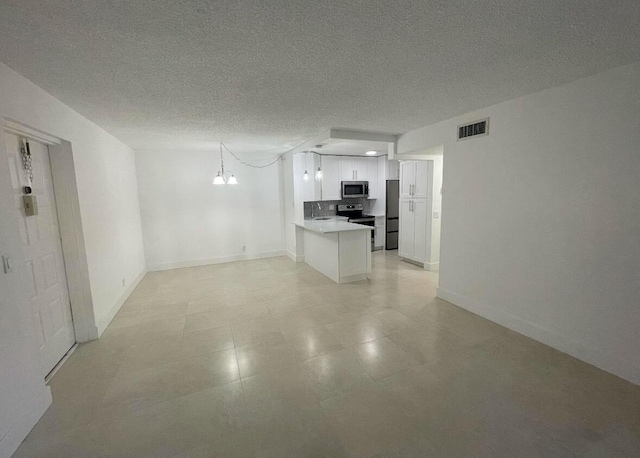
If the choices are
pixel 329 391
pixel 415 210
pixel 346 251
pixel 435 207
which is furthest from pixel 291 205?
pixel 329 391

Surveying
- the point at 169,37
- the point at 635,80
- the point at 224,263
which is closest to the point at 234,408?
the point at 169,37

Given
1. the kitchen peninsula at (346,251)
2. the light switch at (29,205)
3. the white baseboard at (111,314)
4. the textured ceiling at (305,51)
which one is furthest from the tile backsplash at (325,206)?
the light switch at (29,205)

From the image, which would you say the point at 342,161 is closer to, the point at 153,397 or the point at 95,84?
the point at 95,84

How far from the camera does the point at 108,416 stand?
194 cm

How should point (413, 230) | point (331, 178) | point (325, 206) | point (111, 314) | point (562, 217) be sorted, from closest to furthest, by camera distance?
point (562, 217) < point (111, 314) < point (413, 230) < point (331, 178) < point (325, 206)

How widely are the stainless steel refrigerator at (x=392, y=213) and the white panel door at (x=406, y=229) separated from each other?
834mm

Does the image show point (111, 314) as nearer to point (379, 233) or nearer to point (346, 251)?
point (346, 251)

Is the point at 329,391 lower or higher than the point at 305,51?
lower

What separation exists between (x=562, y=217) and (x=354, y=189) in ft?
14.5

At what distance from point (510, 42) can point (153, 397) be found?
3.54m

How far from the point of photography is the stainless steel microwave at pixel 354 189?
6539mm

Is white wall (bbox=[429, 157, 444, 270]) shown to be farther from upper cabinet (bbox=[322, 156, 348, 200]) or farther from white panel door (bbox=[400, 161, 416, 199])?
upper cabinet (bbox=[322, 156, 348, 200])

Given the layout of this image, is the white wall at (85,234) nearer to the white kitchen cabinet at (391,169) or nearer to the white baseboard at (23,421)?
the white baseboard at (23,421)

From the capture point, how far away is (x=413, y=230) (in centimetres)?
564
